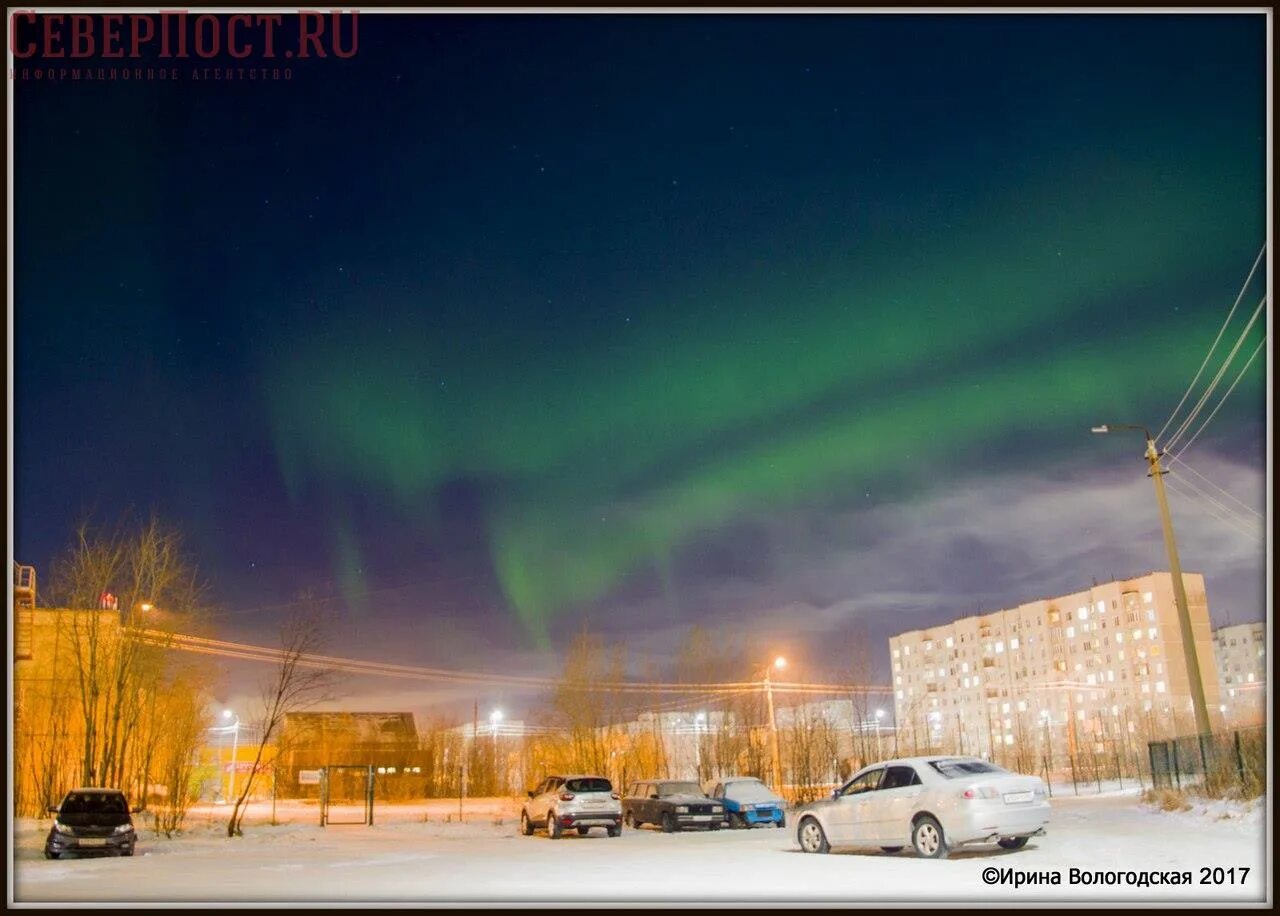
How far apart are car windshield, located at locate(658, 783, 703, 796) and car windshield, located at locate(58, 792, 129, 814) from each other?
13.3m

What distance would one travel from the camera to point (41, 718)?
37.1 m

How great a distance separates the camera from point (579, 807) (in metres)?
26.1

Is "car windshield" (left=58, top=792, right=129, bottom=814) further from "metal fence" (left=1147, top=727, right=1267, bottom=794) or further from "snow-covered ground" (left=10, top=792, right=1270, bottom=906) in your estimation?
"metal fence" (left=1147, top=727, right=1267, bottom=794)

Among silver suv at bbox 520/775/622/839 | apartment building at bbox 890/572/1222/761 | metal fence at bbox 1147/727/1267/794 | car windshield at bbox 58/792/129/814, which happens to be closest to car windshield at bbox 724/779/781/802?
silver suv at bbox 520/775/622/839

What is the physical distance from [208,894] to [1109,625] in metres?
109

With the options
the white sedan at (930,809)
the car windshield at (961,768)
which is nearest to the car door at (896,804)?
the white sedan at (930,809)

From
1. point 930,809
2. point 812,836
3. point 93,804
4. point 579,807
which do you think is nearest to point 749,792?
point 579,807

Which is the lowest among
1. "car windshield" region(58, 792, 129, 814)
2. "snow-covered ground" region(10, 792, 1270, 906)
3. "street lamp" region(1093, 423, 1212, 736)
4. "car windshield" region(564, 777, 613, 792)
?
"snow-covered ground" region(10, 792, 1270, 906)

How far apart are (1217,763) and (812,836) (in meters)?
9.47

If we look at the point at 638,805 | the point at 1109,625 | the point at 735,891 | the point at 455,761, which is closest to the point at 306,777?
the point at 638,805

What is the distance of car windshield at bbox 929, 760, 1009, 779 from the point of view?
16.8 metres

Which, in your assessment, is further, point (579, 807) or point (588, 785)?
point (588, 785)

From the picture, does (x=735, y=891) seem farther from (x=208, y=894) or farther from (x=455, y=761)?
(x=455, y=761)

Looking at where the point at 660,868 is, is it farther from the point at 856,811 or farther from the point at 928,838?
the point at 928,838
